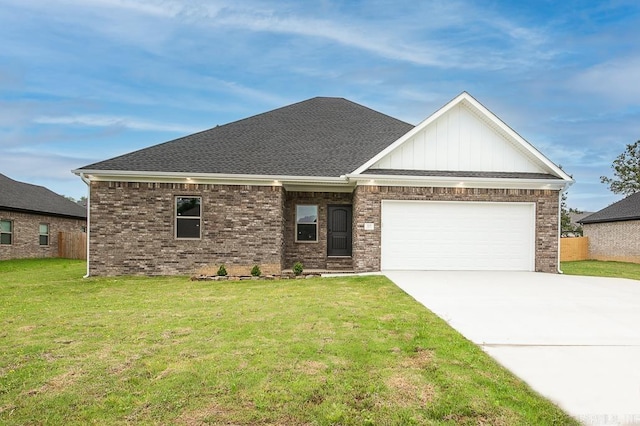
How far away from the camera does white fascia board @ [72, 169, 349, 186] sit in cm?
1252

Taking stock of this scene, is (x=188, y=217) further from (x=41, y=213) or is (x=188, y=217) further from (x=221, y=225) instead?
(x=41, y=213)

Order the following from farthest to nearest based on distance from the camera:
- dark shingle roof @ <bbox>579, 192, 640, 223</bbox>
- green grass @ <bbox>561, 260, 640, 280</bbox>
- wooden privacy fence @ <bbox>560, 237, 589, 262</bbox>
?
wooden privacy fence @ <bbox>560, 237, 589, 262</bbox>, dark shingle roof @ <bbox>579, 192, 640, 223</bbox>, green grass @ <bbox>561, 260, 640, 280</bbox>

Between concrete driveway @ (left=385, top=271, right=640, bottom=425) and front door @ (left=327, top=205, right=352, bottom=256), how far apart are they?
3922mm

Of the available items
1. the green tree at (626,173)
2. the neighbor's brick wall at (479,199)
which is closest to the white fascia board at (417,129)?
the neighbor's brick wall at (479,199)

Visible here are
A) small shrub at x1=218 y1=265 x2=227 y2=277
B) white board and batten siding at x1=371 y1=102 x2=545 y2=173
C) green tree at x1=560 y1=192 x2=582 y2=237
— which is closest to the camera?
small shrub at x1=218 y1=265 x2=227 y2=277

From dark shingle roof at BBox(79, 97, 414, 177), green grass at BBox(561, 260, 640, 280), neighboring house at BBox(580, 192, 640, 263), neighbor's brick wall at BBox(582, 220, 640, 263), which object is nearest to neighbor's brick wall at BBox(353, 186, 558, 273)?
dark shingle roof at BBox(79, 97, 414, 177)

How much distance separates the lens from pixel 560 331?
5.75m

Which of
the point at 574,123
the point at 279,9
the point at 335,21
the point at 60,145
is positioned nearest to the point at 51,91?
the point at 60,145

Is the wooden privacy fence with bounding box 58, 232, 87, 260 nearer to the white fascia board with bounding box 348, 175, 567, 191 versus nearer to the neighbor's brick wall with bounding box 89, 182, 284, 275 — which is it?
the neighbor's brick wall with bounding box 89, 182, 284, 275

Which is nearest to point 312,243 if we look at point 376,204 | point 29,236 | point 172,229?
point 376,204

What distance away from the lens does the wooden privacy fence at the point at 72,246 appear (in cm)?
2309

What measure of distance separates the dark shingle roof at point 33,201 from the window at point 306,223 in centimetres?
1622

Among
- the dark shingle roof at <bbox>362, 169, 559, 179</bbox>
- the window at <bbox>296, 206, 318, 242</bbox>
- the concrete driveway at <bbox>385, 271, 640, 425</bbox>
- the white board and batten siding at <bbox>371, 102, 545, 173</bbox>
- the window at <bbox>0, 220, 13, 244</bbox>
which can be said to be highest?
the white board and batten siding at <bbox>371, 102, 545, 173</bbox>

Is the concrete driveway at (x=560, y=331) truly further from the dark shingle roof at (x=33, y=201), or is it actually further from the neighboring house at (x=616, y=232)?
the dark shingle roof at (x=33, y=201)
